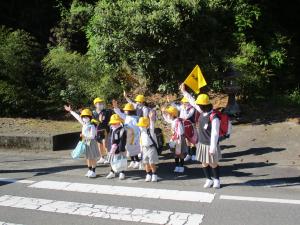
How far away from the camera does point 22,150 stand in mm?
12461

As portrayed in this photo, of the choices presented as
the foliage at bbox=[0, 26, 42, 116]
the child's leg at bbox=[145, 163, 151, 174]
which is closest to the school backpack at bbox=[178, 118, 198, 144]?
the child's leg at bbox=[145, 163, 151, 174]

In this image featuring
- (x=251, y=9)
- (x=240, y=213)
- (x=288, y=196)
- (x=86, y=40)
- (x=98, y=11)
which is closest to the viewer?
(x=240, y=213)

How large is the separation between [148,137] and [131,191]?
1264mm

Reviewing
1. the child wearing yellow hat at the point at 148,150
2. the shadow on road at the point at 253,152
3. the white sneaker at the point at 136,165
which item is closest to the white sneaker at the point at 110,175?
the child wearing yellow hat at the point at 148,150

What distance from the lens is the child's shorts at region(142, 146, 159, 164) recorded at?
8.97 meters

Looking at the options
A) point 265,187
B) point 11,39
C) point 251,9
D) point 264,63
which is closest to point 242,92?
point 264,63

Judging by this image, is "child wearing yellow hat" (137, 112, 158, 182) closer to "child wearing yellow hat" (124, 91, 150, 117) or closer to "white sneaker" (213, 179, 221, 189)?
"white sneaker" (213, 179, 221, 189)

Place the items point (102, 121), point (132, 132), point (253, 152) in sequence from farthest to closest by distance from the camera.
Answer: point (253, 152) < point (102, 121) < point (132, 132)

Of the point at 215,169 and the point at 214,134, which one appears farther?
the point at 215,169

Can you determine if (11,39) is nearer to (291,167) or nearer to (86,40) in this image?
(86,40)

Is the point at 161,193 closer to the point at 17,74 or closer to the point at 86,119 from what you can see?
the point at 86,119

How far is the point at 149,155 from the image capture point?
8.97 meters

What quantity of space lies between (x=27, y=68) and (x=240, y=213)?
11328mm

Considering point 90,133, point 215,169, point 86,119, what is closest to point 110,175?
point 90,133
